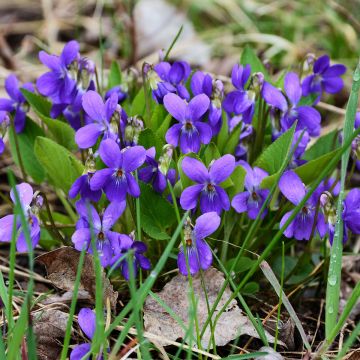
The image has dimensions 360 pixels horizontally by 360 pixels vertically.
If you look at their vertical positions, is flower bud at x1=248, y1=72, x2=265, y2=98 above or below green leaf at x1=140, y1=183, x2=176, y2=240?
above

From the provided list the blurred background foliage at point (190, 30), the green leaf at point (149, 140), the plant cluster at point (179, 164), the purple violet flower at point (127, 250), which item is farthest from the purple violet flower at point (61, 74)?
the blurred background foliage at point (190, 30)

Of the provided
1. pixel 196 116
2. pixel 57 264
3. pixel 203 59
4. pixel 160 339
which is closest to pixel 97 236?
pixel 57 264

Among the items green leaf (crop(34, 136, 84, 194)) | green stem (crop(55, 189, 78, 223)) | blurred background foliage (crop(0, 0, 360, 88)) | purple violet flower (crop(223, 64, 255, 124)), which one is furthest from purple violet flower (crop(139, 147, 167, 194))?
blurred background foliage (crop(0, 0, 360, 88))

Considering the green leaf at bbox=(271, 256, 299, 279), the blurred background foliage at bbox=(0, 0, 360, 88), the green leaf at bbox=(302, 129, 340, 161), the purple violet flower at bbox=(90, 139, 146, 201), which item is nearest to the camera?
the purple violet flower at bbox=(90, 139, 146, 201)

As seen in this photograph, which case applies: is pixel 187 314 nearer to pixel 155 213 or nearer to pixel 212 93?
pixel 155 213

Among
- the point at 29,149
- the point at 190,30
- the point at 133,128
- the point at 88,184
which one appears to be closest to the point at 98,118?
the point at 133,128

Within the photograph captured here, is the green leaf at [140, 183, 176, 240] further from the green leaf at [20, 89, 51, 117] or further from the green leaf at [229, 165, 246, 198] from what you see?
the green leaf at [20, 89, 51, 117]

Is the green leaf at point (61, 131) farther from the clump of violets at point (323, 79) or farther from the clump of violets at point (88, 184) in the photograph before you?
the clump of violets at point (323, 79)
